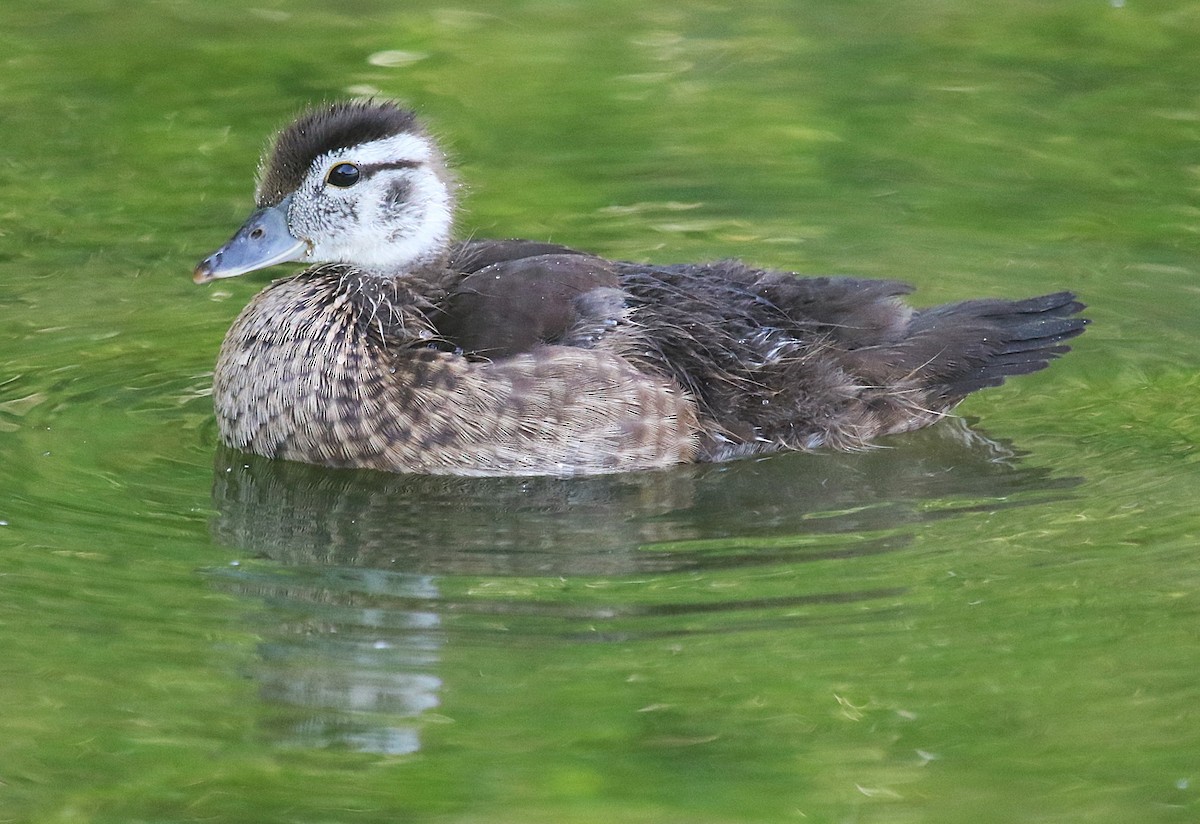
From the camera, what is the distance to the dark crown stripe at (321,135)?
25.7 feet

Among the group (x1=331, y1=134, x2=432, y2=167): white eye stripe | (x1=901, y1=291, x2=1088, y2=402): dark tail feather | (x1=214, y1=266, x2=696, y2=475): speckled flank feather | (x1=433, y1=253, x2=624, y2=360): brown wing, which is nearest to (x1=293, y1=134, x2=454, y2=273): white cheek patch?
(x1=331, y1=134, x2=432, y2=167): white eye stripe

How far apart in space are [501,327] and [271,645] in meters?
1.95

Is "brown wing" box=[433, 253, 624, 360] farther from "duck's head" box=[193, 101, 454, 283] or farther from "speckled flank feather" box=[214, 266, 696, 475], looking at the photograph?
"duck's head" box=[193, 101, 454, 283]

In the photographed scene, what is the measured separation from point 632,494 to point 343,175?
1.76m

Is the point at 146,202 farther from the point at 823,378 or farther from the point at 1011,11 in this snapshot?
the point at 1011,11

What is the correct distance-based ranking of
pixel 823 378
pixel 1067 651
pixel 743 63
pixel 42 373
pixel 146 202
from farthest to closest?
1. pixel 743 63
2. pixel 146 202
3. pixel 42 373
4. pixel 823 378
5. pixel 1067 651

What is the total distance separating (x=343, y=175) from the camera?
7.86 meters

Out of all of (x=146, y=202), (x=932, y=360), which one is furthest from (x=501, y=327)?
(x=146, y=202)

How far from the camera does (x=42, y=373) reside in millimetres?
8547

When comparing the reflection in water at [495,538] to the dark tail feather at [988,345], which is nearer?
the reflection in water at [495,538]

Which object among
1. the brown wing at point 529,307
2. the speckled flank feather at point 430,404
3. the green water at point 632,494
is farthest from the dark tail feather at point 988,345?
the brown wing at point 529,307

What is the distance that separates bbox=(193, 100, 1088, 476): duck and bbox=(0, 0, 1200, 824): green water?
0.21 metres

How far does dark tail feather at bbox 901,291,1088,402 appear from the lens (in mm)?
8039

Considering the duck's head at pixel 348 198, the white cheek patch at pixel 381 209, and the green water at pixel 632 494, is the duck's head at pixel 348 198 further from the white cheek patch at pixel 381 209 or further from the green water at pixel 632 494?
the green water at pixel 632 494
